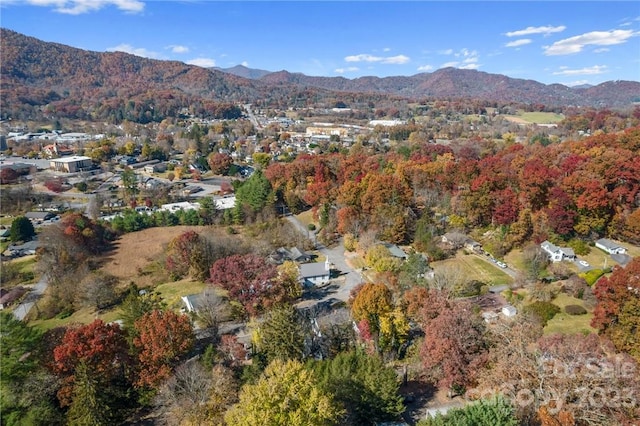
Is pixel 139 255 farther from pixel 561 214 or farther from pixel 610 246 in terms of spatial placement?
pixel 610 246

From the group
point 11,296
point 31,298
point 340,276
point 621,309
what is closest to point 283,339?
point 340,276

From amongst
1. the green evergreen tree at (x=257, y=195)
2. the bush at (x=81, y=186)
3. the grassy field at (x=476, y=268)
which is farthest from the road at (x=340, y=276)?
the bush at (x=81, y=186)

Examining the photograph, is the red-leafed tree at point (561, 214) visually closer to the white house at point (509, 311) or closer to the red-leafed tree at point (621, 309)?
the white house at point (509, 311)

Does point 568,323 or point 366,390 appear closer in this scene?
point 366,390

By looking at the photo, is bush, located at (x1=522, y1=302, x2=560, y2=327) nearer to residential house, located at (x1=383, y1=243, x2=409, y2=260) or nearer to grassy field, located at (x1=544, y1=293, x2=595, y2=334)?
grassy field, located at (x1=544, y1=293, x2=595, y2=334)

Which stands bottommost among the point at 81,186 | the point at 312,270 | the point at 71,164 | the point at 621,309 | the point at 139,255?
the point at 139,255

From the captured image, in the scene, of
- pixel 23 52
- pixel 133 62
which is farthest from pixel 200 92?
pixel 23 52

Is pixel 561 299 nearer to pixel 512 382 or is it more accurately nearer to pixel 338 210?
pixel 512 382
